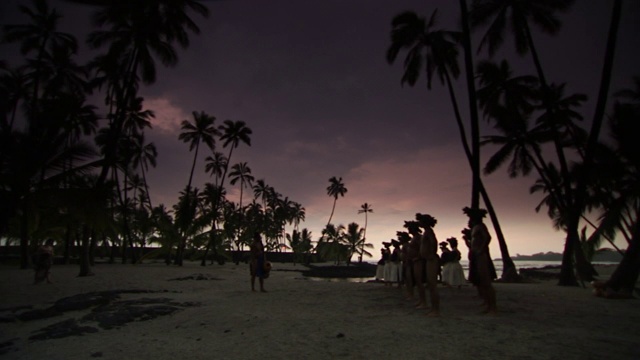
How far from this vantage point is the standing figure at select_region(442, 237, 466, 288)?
1191cm

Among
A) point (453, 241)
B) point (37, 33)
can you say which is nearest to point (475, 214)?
point (453, 241)

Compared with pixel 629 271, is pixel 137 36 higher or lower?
higher

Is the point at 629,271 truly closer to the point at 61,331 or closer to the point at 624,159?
the point at 624,159

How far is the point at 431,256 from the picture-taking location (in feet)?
22.4

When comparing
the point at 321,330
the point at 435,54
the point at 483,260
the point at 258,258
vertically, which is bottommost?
the point at 321,330

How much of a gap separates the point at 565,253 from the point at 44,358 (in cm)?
1882

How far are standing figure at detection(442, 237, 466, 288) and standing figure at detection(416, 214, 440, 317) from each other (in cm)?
562

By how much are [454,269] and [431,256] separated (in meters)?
6.17

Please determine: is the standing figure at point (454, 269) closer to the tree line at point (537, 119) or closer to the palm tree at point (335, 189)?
the tree line at point (537, 119)

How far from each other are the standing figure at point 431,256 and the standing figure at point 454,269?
5.62 meters

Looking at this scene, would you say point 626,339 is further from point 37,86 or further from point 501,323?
point 37,86

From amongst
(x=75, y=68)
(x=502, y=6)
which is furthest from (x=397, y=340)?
(x=75, y=68)

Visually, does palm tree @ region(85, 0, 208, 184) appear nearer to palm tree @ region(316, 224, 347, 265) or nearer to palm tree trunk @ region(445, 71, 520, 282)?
palm tree trunk @ region(445, 71, 520, 282)

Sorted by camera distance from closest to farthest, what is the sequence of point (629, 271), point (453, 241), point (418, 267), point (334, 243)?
point (418, 267) → point (629, 271) → point (453, 241) → point (334, 243)
